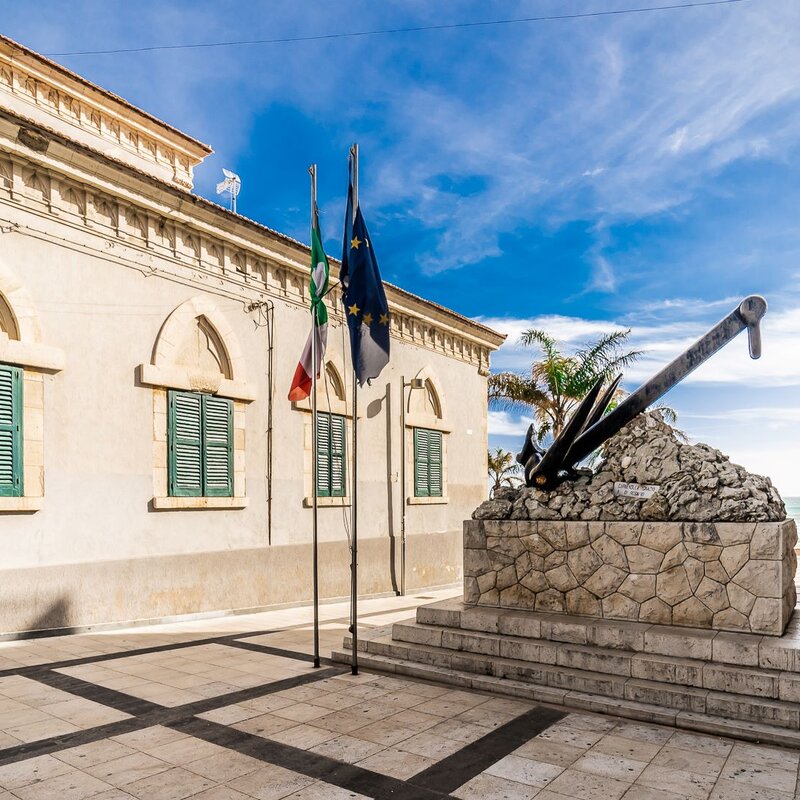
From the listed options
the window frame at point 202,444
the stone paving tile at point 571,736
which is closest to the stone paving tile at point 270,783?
the stone paving tile at point 571,736

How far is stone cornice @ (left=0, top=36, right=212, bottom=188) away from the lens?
455 inches

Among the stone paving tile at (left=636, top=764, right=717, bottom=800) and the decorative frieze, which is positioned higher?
the decorative frieze

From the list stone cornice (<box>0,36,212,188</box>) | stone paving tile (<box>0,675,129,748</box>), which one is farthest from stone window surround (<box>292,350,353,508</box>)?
stone paving tile (<box>0,675,129,748</box>)

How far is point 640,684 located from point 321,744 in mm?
2569

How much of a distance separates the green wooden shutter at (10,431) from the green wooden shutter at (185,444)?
2.11 m

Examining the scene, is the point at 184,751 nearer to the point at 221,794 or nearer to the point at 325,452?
the point at 221,794

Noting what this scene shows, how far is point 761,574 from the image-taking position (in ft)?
19.2

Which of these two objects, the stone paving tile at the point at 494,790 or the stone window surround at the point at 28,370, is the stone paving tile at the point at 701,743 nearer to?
the stone paving tile at the point at 494,790

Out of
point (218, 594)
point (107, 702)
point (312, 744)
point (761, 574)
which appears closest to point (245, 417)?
point (218, 594)

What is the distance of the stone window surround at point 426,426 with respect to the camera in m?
15.2

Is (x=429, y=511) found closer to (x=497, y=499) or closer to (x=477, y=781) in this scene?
(x=497, y=499)

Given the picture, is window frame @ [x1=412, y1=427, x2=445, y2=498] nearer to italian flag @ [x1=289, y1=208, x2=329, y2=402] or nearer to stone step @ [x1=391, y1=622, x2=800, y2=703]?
italian flag @ [x1=289, y1=208, x2=329, y2=402]

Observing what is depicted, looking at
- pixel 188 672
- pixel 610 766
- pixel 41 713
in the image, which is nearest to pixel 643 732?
pixel 610 766

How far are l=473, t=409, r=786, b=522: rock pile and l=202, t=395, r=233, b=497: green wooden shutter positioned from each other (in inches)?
187
